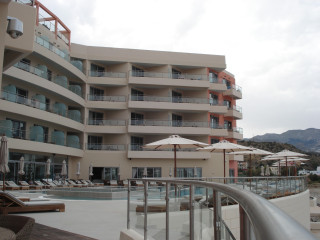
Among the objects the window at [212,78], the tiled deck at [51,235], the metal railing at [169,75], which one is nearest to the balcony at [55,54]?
the metal railing at [169,75]

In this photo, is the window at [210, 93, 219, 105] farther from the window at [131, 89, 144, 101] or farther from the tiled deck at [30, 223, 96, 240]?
the tiled deck at [30, 223, 96, 240]

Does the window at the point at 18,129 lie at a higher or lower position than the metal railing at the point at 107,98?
lower

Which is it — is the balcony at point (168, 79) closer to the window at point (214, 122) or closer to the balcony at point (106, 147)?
the window at point (214, 122)

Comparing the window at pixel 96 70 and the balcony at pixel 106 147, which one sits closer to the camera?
the balcony at pixel 106 147

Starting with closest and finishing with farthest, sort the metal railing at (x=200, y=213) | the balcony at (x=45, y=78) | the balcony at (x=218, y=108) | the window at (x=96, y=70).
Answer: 1. the metal railing at (x=200, y=213)
2. the balcony at (x=45, y=78)
3. the window at (x=96, y=70)
4. the balcony at (x=218, y=108)

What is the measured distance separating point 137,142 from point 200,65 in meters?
10.9

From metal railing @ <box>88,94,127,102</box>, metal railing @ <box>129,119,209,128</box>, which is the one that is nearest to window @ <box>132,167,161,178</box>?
metal railing @ <box>129,119,209,128</box>

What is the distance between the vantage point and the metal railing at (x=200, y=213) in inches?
34.0

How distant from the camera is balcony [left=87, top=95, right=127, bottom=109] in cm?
3524

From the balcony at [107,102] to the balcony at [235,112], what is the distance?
13156mm

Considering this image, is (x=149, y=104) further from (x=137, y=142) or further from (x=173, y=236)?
(x=173, y=236)

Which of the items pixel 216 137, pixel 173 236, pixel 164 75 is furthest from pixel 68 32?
pixel 173 236

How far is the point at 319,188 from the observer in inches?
2323

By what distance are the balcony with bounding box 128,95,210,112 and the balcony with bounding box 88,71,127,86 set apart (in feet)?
6.61
